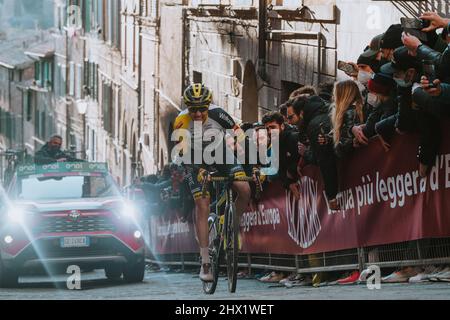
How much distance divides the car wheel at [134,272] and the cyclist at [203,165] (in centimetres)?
518

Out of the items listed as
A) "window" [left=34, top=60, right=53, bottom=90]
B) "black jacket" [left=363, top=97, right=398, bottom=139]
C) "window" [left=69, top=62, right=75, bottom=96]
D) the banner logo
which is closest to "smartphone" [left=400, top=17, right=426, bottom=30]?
"black jacket" [left=363, top=97, right=398, bottom=139]

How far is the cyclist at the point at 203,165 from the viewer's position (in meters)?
14.3

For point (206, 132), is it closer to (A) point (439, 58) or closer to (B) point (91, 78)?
(A) point (439, 58)

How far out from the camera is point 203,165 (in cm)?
1441

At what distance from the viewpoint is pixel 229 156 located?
1445 cm

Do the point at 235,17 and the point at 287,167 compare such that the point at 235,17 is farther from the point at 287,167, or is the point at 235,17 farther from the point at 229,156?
the point at 229,156

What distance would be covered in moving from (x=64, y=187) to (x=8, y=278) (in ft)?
6.74

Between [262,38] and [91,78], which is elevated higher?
[262,38]

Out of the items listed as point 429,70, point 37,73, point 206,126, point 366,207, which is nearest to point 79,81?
point 37,73

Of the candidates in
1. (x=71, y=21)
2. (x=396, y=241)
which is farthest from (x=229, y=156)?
(x=71, y=21)

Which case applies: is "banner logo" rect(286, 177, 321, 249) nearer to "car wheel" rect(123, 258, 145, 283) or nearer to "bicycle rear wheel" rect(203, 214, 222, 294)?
"bicycle rear wheel" rect(203, 214, 222, 294)

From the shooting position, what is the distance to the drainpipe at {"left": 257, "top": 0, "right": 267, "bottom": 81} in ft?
93.5

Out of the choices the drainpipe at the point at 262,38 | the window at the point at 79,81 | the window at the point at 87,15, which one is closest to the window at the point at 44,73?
the window at the point at 79,81
